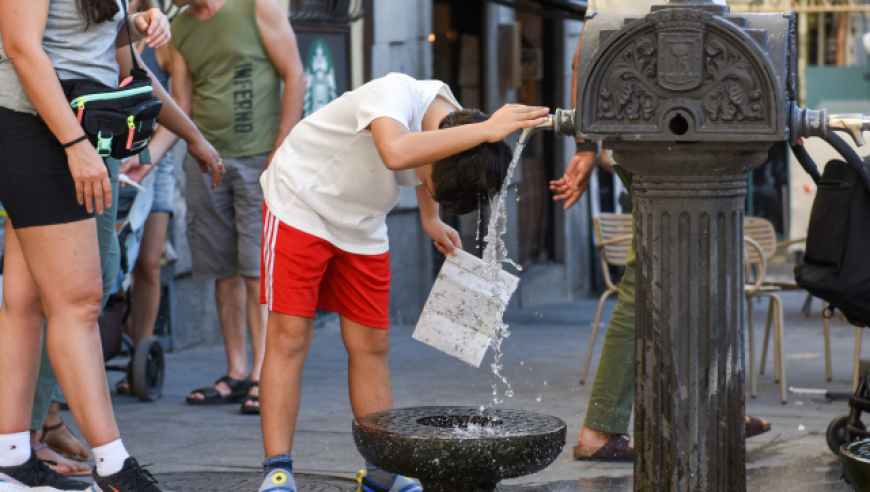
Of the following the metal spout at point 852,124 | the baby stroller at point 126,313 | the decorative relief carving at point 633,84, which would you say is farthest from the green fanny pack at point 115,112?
the metal spout at point 852,124

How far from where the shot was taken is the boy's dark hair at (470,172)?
10.2 feet

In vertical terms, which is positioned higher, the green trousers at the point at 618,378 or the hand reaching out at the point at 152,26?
the hand reaching out at the point at 152,26

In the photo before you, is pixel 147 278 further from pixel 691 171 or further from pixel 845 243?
pixel 691 171

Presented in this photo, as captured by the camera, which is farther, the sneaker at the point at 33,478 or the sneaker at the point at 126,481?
the sneaker at the point at 33,478

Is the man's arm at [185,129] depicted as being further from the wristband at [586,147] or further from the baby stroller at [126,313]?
the wristband at [586,147]

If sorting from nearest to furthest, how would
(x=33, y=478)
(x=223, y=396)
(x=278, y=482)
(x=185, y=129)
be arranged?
(x=278, y=482), (x=33, y=478), (x=185, y=129), (x=223, y=396)

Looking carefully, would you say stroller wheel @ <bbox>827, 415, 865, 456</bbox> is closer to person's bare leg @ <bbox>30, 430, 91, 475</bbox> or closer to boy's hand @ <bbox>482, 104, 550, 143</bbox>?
boy's hand @ <bbox>482, 104, 550, 143</bbox>

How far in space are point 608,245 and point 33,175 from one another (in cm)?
367

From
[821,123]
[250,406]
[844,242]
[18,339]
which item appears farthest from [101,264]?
[844,242]

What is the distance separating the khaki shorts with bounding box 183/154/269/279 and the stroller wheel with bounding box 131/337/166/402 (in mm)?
419

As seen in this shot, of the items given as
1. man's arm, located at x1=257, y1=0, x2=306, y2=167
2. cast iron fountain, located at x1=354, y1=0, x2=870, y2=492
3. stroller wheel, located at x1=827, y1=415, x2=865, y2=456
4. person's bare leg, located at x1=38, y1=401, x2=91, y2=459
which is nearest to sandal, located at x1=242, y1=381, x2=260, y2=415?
person's bare leg, located at x1=38, y1=401, x2=91, y2=459

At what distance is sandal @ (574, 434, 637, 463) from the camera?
4129 millimetres

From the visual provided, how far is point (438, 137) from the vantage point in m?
2.96

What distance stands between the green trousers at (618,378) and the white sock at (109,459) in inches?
66.3
